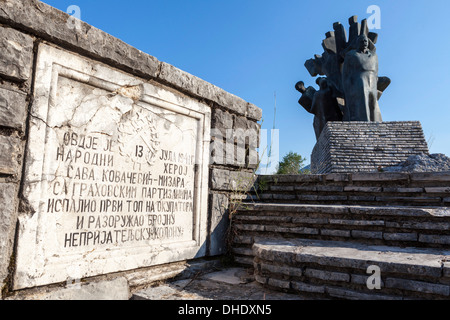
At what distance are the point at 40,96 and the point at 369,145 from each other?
29.3ft

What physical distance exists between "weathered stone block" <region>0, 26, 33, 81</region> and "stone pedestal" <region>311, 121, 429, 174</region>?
7.66 metres

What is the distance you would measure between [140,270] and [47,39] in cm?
166

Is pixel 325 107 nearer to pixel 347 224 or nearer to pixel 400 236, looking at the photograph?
pixel 347 224

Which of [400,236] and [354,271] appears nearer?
[354,271]

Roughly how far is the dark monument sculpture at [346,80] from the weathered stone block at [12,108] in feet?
38.8

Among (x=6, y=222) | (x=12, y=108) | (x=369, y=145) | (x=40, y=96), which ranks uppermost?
(x=369, y=145)

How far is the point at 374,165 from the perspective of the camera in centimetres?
871

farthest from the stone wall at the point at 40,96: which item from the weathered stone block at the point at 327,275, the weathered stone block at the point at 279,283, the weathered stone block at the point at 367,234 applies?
the weathered stone block at the point at 367,234

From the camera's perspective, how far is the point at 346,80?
41.4ft

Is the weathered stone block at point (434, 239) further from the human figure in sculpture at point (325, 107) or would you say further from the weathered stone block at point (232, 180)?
the human figure in sculpture at point (325, 107)

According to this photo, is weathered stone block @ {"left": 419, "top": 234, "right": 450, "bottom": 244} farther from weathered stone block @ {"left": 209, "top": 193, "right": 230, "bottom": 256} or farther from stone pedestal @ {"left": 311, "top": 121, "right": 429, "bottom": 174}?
stone pedestal @ {"left": 311, "top": 121, "right": 429, "bottom": 174}

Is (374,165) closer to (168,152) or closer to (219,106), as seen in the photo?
(219,106)

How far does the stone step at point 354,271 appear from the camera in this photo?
6.22 ft

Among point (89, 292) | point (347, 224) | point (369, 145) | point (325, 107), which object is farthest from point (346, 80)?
point (89, 292)
